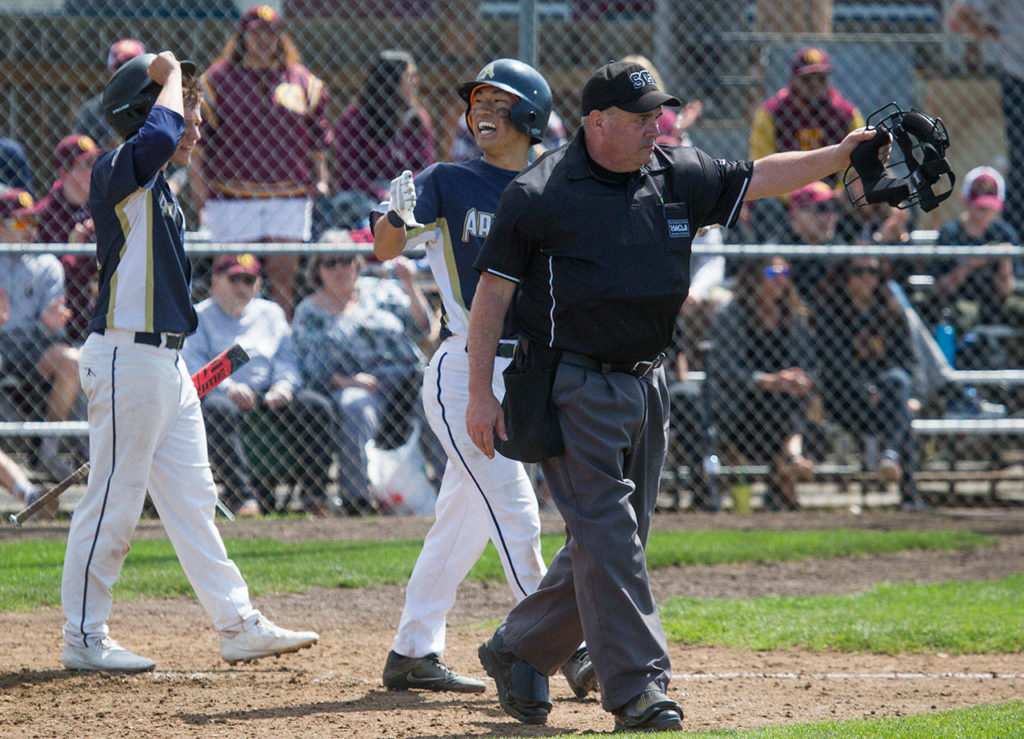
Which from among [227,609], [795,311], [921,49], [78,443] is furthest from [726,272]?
[227,609]

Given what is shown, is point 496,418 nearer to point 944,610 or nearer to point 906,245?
point 944,610

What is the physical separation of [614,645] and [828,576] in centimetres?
360

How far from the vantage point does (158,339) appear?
4.61m

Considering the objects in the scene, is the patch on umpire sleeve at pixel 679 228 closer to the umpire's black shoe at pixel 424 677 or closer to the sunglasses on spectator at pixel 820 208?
the umpire's black shoe at pixel 424 677

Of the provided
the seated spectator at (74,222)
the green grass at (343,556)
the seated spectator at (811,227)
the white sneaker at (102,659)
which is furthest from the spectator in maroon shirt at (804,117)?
the white sneaker at (102,659)

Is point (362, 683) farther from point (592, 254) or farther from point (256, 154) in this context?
point (256, 154)

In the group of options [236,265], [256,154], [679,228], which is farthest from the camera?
[256,154]

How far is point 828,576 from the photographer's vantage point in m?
6.99

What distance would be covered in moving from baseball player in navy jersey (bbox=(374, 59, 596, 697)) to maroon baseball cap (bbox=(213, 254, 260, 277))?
11.5ft

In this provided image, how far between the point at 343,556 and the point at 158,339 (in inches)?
104

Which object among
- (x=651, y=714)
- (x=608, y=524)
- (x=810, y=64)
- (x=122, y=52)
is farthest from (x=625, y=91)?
(x=810, y=64)

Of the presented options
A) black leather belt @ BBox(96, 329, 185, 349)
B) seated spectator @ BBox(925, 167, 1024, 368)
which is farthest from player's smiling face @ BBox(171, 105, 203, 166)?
seated spectator @ BBox(925, 167, 1024, 368)

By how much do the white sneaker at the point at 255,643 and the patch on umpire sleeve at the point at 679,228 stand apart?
2.17 m

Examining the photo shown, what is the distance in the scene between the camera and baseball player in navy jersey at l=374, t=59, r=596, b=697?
4.34 metres
